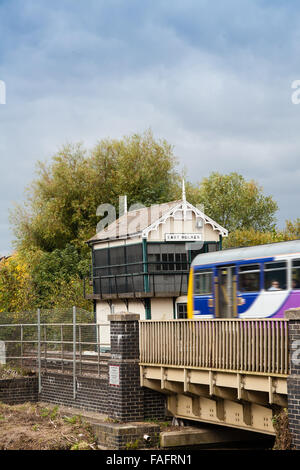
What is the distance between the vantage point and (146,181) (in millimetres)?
53156

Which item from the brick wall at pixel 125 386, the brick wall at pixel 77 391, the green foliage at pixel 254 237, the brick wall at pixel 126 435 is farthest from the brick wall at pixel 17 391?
the green foliage at pixel 254 237

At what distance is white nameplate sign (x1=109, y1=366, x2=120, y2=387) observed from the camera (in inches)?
867

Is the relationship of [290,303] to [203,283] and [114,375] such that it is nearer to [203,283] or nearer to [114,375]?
[203,283]

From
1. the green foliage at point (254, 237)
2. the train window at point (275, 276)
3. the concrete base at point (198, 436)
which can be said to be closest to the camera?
the concrete base at point (198, 436)

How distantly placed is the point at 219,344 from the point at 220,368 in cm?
60

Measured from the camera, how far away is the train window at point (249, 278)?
2383 centimetres

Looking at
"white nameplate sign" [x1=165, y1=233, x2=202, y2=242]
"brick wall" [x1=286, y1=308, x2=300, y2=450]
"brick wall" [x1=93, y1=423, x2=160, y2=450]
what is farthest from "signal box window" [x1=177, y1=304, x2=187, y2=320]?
"brick wall" [x1=286, y1=308, x2=300, y2=450]

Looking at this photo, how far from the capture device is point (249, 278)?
24.2m

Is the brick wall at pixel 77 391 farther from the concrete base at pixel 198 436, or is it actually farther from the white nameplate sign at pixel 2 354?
the concrete base at pixel 198 436

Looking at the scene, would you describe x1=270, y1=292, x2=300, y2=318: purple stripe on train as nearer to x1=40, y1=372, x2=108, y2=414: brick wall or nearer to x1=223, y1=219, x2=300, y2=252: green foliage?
x1=40, y1=372, x2=108, y2=414: brick wall

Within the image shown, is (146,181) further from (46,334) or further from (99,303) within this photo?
(46,334)

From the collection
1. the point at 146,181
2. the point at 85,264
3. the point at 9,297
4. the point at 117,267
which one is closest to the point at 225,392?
the point at 117,267

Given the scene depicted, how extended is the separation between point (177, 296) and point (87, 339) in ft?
28.3

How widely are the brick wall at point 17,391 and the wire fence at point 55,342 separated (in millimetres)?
750
